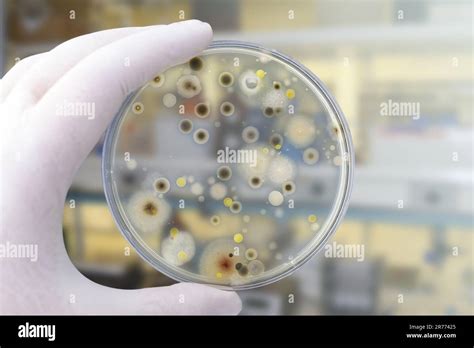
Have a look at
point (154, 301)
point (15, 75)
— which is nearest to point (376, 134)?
point (154, 301)

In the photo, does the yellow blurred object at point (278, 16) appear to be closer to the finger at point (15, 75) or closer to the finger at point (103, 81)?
the finger at point (103, 81)

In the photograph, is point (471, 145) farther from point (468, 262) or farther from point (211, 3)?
point (211, 3)

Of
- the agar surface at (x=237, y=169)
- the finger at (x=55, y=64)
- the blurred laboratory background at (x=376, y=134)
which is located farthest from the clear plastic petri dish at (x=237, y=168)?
the blurred laboratory background at (x=376, y=134)

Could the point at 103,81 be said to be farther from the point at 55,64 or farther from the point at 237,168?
the point at 237,168

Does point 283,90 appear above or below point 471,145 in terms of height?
above

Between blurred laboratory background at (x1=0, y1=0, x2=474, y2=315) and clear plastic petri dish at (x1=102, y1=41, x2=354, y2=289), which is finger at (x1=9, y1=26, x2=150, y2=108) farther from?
blurred laboratory background at (x1=0, y1=0, x2=474, y2=315)
